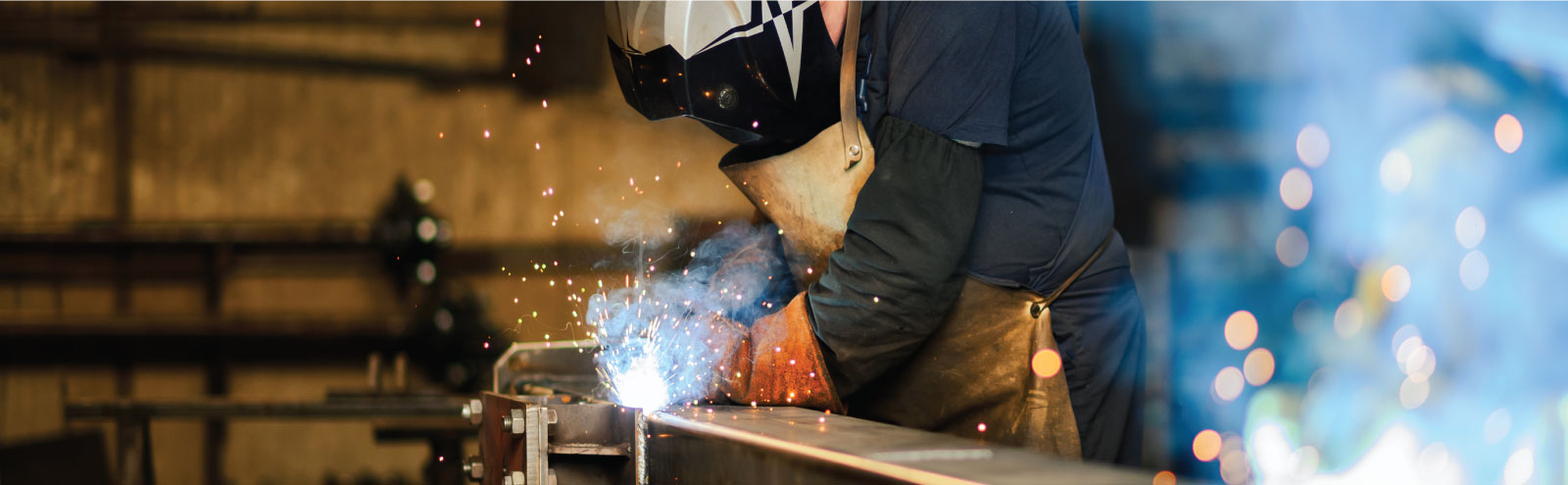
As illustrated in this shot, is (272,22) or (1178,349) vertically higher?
(272,22)

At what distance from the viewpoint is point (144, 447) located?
11.3ft

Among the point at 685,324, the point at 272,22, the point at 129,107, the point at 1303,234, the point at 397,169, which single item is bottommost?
the point at 685,324

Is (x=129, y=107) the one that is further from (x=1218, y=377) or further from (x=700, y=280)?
(x=1218, y=377)

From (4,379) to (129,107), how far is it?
1.15m

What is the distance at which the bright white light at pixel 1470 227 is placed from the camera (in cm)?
197

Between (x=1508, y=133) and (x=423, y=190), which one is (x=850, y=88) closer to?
(x=1508, y=133)

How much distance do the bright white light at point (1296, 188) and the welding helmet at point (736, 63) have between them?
6.61 ft

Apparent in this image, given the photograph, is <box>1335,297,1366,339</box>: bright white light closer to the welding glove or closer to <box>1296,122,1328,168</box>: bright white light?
<box>1296,122,1328,168</box>: bright white light

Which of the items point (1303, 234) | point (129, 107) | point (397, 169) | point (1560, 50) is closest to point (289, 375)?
point (397, 169)

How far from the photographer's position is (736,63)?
58.7 inches

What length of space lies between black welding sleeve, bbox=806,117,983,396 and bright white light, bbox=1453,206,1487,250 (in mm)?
1137

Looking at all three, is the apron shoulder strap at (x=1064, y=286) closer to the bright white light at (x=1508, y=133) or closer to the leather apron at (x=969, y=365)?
the leather apron at (x=969, y=365)

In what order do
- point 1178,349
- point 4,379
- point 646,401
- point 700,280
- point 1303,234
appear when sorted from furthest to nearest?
→ point 4,379 < point 1178,349 < point 1303,234 < point 700,280 < point 646,401

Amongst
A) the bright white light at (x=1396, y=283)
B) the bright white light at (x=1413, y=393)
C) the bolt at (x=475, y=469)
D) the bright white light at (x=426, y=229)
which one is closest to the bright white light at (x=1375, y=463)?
the bright white light at (x=1413, y=393)
